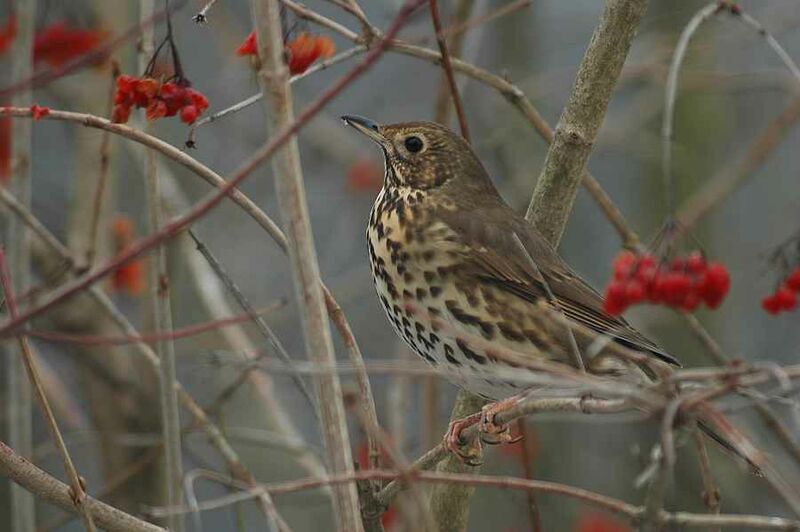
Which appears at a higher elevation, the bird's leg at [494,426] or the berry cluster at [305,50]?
the berry cluster at [305,50]

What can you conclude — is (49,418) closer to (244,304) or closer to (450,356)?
(244,304)

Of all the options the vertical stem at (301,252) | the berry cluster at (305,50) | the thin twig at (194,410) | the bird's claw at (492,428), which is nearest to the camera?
the vertical stem at (301,252)

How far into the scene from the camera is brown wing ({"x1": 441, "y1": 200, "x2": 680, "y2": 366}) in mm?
3637

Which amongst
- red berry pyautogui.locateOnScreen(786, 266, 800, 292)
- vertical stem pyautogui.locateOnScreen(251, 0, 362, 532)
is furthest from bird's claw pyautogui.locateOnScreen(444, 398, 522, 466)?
vertical stem pyautogui.locateOnScreen(251, 0, 362, 532)

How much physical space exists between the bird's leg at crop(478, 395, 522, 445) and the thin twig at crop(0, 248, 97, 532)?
104 cm

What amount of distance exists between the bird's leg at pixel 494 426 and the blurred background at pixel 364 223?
2.63ft

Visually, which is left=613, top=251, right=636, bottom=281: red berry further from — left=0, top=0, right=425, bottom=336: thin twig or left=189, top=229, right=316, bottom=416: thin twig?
left=0, top=0, right=425, bottom=336: thin twig

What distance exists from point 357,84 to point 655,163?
2.88 m

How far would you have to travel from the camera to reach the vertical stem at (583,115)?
3.26 m

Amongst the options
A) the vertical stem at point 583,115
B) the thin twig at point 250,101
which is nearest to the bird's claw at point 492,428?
the vertical stem at point 583,115

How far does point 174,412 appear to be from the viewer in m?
2.93

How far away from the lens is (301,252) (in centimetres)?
221

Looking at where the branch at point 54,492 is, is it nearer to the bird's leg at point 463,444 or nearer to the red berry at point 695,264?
the bird's leg at point 463,444

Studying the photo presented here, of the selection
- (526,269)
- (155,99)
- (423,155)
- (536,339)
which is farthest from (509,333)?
(155,99)
